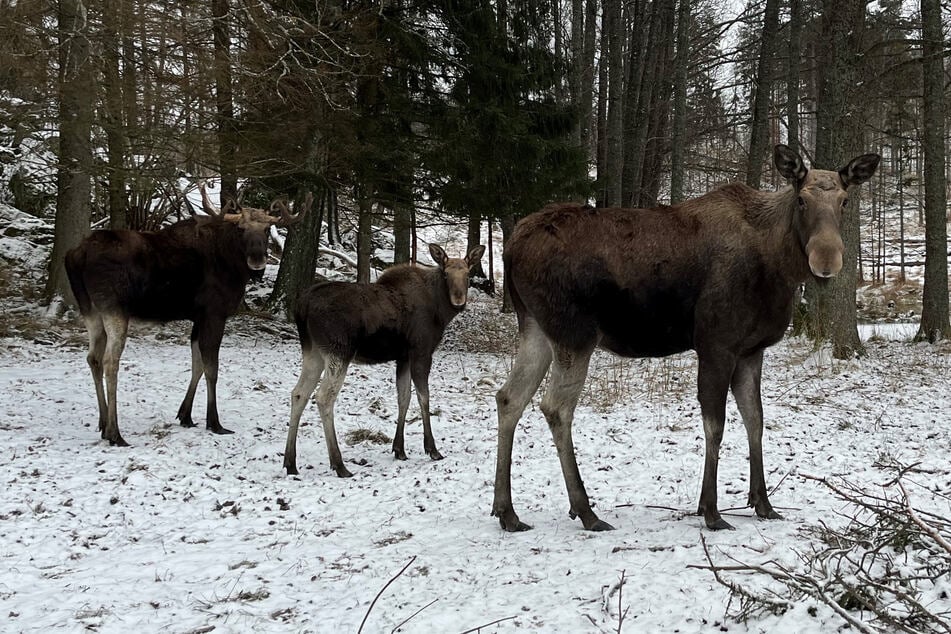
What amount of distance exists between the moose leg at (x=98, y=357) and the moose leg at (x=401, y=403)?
3.31 m

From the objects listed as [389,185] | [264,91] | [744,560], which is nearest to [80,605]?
[744,560]

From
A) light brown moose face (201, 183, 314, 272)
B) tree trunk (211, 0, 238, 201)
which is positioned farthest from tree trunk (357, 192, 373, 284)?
light brown moose face (201, 183, 314, 272)

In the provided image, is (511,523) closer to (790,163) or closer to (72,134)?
(790,163)

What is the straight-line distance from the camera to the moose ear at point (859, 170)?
4.60m

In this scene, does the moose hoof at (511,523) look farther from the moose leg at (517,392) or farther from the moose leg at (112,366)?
the moose leg at (112,366)

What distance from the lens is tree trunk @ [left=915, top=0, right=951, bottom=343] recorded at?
1432 centimetres

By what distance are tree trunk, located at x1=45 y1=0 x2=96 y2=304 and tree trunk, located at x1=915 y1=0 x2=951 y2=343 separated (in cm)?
1499

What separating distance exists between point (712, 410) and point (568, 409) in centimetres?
97

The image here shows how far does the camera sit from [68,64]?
415 inches

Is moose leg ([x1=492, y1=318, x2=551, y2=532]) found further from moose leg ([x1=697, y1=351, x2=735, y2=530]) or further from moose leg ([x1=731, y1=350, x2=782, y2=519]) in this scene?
moose leg ([x1=731, y1=350, x2=782, y2=519])

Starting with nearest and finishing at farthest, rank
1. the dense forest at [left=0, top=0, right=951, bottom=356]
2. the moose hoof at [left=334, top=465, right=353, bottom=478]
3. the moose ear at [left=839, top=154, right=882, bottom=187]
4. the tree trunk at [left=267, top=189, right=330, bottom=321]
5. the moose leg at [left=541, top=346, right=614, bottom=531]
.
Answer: the moose ear at [left=839, top=154, right=882, bottom=187], the moose leg at [left=541, top=346, right=614, bottom=531], the moose hoof at [left=334, top=465, right=353, bottom=478], the dense forest at [left=0, top=0, right=951, bottom=356], the tree trunk at [left=267, top=189, right=330, bottom=321]

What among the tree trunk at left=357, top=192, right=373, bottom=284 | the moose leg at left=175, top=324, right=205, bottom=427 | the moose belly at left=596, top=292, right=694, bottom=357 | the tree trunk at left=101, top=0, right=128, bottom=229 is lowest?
the moose leg at left=175, top=324, right=205, bottom=427

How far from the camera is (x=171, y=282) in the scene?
8.98 meters

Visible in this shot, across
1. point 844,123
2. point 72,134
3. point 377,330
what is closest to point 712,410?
point 377,330
